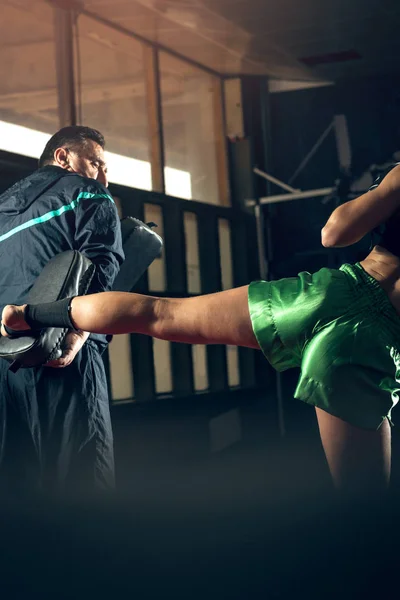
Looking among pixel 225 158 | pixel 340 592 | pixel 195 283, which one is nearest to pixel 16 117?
pixel 195 283

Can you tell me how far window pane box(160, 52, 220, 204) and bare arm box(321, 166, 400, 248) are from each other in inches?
197

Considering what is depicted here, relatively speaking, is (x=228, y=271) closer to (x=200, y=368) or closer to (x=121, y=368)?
(x=200, y=368)

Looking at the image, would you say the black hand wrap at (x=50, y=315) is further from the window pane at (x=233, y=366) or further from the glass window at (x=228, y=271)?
the window pane at (x=233, y=366)

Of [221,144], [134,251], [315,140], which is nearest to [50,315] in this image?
[134,251]

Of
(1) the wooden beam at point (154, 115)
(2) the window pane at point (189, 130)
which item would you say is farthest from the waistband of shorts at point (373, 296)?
(2) the window pane at point (189, 130)

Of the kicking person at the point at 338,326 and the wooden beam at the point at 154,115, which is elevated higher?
the wooden beam at the point at 154,115

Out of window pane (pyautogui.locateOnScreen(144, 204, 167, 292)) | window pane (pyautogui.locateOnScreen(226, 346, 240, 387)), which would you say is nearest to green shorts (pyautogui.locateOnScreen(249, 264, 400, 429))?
window pane (pyautogui.locateOnScreen(144, 204, 167, 292))

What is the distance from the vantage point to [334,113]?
842cm

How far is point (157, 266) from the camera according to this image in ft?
22.6

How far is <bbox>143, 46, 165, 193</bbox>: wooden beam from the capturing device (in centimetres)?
695

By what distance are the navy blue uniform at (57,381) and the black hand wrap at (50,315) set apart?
0.30m

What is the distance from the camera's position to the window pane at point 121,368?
6.32 meters

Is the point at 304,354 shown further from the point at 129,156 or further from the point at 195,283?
the point at 195,283

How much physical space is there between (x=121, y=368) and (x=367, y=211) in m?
4.42
